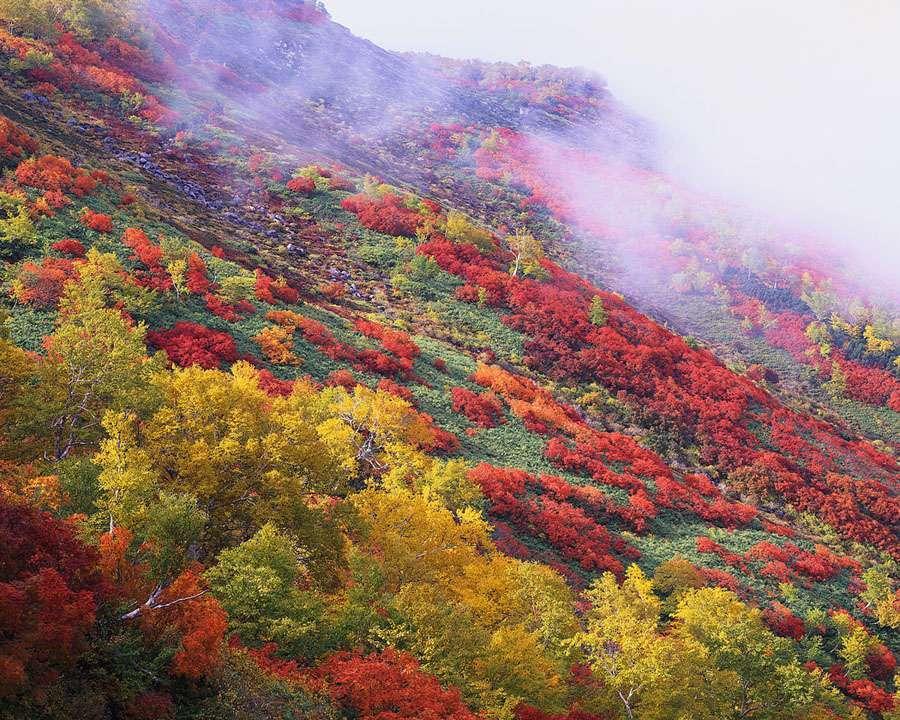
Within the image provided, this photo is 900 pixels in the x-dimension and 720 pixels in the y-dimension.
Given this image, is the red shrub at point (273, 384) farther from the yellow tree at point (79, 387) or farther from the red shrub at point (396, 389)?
the yellow tree at point (79, 387)

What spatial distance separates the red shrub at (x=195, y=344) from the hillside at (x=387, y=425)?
220 millimetres

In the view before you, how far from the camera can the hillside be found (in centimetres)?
1605

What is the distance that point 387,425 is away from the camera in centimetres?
3002

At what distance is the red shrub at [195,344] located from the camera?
3403cm

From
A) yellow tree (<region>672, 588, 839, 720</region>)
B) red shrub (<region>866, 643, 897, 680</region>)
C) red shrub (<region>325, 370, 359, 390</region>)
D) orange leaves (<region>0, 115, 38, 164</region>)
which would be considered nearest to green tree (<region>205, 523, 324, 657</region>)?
yellow tree (<region>672, 588, 839, 720</region>)

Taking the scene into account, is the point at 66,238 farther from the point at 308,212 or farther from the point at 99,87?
the point at 99,87

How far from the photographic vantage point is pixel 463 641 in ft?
61.9

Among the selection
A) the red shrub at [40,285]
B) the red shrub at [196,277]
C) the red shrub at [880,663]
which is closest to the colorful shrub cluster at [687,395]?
the red shrub at [880,663]

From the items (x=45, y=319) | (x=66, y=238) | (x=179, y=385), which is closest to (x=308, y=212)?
(x=66, y=238)

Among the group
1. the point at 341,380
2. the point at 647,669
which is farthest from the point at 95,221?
the point at 647,669

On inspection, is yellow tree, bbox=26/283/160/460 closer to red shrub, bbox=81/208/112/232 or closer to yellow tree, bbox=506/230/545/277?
red shrub, bbox=81/208/112/232

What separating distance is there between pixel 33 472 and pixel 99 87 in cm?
6609

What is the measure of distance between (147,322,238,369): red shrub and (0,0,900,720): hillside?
220 millimetres

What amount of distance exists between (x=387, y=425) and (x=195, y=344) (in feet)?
41.0
